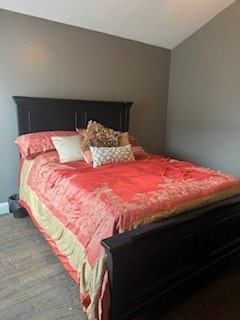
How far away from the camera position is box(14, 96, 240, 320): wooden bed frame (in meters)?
1.33

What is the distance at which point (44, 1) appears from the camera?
2.58m

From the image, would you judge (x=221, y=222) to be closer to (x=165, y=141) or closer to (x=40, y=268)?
(x=40, y=268)

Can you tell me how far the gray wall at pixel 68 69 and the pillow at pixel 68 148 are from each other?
629 millimetres

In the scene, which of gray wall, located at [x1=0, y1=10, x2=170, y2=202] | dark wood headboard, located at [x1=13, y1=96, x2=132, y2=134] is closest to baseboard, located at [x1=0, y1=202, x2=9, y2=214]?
gray wall, located at [x1=0, y1=10, x2=170, y2=202]

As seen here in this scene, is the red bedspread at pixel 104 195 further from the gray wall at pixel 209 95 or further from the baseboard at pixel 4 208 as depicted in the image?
the gray wall at pixel 209 95

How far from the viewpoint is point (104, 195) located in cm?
169

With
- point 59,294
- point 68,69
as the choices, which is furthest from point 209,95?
point 59,294

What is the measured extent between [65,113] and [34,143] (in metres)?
0.65

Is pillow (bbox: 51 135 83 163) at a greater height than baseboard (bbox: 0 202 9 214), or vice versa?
pillow (bbox: 51 135 83 163)

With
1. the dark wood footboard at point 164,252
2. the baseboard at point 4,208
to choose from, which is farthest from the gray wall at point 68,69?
the dark wood footboard at point 164,252

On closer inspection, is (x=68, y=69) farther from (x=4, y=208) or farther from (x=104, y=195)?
(x=104, y=195)

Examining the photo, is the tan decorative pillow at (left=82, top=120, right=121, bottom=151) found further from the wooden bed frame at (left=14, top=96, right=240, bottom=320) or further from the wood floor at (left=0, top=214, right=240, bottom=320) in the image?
the wooden bed frame at (left=14, top=96, right=240, bottom=320)

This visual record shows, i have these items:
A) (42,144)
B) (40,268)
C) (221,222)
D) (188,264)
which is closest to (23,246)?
(40,268)

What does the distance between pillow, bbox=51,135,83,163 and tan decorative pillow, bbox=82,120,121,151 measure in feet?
0.25
